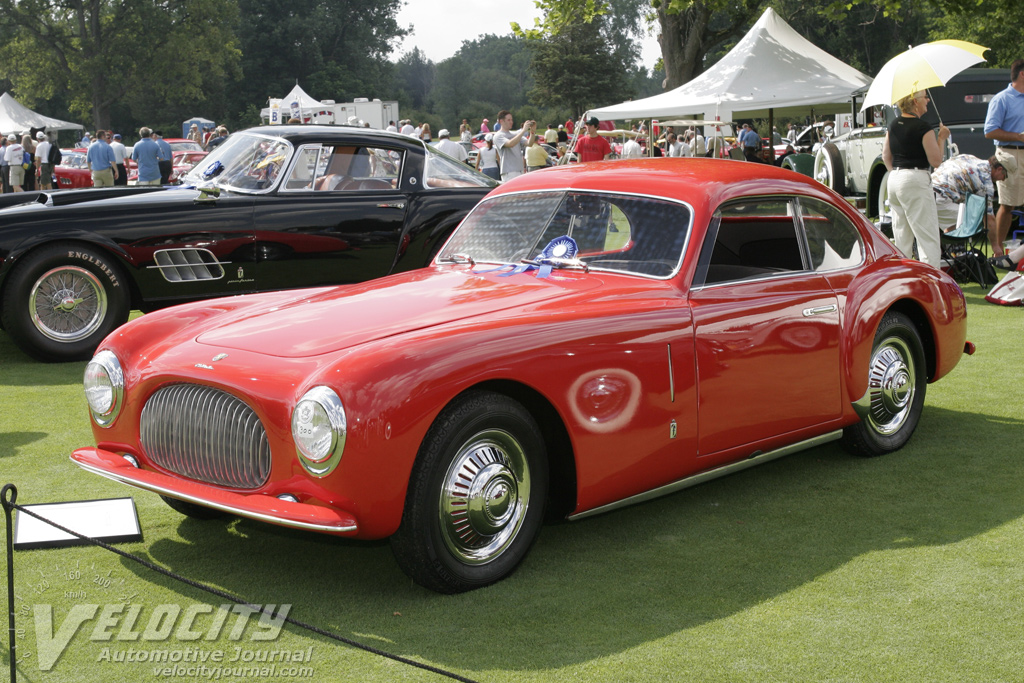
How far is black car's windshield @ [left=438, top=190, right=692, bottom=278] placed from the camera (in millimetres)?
4559

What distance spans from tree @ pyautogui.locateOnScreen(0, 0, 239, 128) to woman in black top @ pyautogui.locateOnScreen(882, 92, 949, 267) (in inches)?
2308

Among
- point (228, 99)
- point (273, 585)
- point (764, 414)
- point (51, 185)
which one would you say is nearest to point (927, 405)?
point (764, 414)

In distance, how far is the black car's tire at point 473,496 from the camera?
350 centimetres

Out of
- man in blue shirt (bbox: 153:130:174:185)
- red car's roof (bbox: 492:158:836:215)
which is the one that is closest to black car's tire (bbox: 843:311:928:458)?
red car's roof (bbox: 492:158:836:215)

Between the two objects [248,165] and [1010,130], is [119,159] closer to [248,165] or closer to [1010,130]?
[248,165]

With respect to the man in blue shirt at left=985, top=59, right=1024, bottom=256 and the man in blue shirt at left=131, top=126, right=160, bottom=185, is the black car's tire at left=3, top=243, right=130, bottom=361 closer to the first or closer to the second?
the man in blue shirt at left=985, top=59, right=1024, bottom=256

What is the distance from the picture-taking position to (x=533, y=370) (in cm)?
371

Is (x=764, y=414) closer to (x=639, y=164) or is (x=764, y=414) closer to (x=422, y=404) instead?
(x=639, y=164)

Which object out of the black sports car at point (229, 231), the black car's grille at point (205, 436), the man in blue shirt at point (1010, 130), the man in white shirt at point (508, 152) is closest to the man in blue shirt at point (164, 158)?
the man in white shirt at point (508, 152)

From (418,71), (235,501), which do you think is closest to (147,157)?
(235,501)

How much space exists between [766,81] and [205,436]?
18.5 metres

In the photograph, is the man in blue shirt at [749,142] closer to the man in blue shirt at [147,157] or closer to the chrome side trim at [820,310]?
the man in blue shirt at [147,157]

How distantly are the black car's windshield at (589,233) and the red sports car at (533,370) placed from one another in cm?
1

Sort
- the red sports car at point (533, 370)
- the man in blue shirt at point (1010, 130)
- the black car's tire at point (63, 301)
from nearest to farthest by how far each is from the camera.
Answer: the red sports car at point (533, 370) → the black car's tire at point (63, 301) → the man in blue shirt at point (1010, 130)
